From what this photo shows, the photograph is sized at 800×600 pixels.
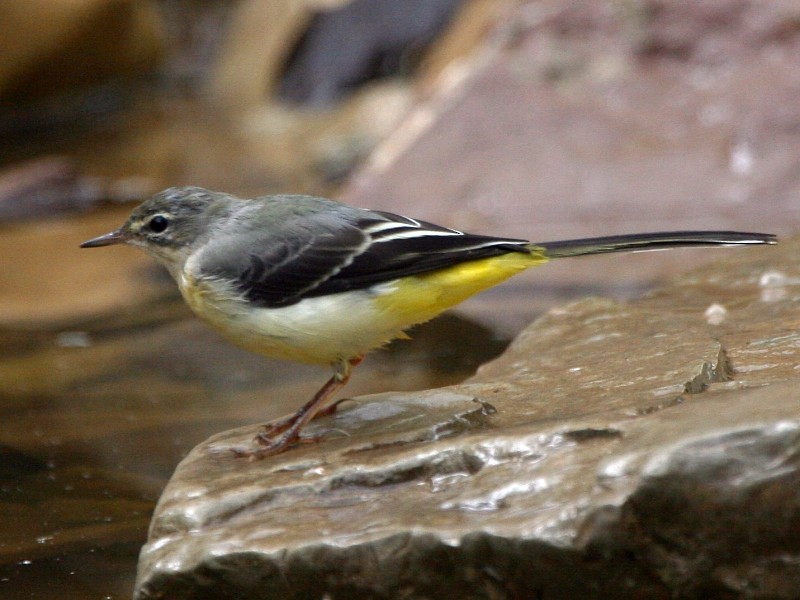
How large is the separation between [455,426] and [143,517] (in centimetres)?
174

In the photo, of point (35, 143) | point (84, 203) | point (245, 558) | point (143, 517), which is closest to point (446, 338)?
point (143, 517)

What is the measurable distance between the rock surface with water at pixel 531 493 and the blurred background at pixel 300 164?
3.16ft

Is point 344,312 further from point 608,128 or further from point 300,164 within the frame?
point 300,164

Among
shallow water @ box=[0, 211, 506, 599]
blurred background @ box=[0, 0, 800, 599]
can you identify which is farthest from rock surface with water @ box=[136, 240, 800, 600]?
blurred background @ box=[0, 0, 800, 599]

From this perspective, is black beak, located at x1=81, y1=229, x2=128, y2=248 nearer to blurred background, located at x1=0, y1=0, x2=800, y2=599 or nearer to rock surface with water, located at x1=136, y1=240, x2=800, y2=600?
rock surface with water, located at x1=136, y1=240, x2=800, y2=600

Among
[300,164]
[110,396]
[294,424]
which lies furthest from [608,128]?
[294,424]

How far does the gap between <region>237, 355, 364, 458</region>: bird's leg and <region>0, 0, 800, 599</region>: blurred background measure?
0.76 metres

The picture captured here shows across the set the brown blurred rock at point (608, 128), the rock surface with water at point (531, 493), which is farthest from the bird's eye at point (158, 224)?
the brown blurred rock at point (608, 128)

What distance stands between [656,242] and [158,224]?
7.13 ft

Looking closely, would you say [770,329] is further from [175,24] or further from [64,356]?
[175,24]

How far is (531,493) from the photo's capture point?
12.4 ft

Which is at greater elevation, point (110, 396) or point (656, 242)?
point (656, 242)

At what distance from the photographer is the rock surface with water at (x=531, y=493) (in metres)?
3.47

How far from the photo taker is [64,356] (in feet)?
26.0
